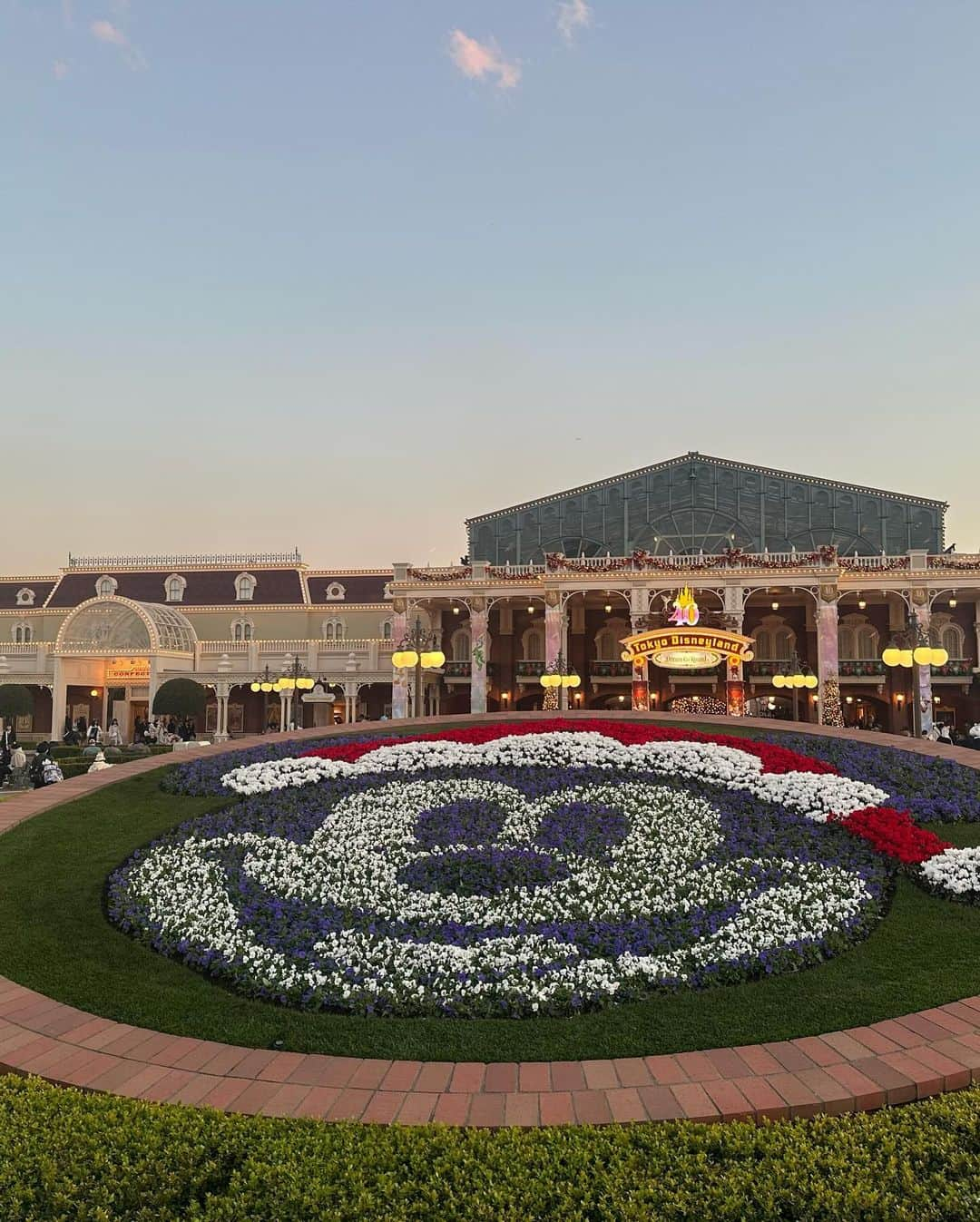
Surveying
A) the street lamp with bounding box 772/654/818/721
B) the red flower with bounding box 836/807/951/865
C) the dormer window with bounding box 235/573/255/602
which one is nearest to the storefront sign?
the dormer window with bounding box 235/573/255/602

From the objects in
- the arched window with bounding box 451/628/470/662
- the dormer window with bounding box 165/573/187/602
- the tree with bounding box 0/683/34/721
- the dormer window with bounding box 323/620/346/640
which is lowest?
the tree with bounding box 0/683/34/721

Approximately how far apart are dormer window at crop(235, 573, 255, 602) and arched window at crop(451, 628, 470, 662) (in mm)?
15094

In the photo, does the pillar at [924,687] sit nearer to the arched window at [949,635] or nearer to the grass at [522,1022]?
the arched window at [949,635]

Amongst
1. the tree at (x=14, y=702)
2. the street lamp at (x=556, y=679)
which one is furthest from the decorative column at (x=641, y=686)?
the tree at (x=14, y=702)

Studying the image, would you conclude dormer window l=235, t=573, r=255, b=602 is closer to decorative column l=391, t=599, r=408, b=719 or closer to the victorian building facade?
the victorian building facade

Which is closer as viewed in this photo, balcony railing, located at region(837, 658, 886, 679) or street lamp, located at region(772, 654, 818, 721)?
street lamp, located at region(772, 654, 818, 721)

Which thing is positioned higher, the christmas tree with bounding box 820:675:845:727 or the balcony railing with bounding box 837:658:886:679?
the balcony railing with bounding box 837:658:886:679

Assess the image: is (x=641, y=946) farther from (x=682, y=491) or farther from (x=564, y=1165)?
(x=682, y=491)

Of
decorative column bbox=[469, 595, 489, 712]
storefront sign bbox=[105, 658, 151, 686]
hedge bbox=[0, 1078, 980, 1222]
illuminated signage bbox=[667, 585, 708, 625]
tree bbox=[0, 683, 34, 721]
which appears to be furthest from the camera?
storefront sign bbox=[105, 658, 151, 686]

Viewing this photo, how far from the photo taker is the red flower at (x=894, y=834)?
997 centimetres

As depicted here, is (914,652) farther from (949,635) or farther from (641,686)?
(949,635)

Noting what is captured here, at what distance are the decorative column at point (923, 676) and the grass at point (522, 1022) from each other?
2913cm

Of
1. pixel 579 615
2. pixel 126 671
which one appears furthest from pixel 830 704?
pixel 126 671

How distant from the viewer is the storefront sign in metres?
51.9
